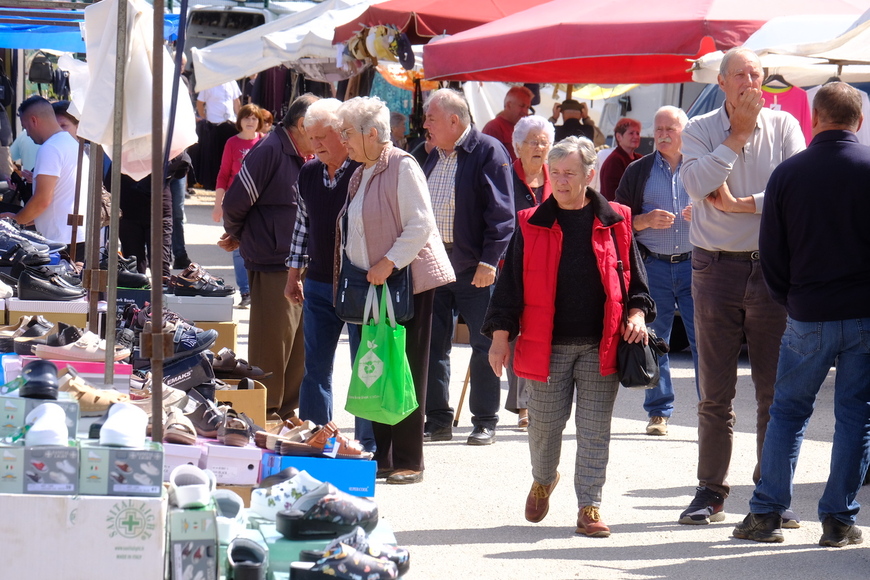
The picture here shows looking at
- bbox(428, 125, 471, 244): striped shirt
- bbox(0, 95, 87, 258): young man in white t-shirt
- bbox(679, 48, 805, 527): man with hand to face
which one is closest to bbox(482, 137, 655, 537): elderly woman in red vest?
bbox(679, 48, 805, 527): man with hand to face

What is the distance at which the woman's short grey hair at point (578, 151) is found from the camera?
16.4ft

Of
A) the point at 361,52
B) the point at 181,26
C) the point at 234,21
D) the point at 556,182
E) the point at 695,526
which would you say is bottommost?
the point at 695,526

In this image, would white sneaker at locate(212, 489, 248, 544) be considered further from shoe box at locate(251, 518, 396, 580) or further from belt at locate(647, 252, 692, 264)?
belt at locate(647, 252, 692, 264)

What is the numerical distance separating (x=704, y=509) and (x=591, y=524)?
0.63 m

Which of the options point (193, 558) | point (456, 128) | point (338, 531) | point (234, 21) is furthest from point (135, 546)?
point (234, 21)

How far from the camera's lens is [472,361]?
23.3 feet

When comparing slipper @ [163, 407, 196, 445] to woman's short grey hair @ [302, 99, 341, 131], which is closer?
slipper @ [163, 407, 196, 445]

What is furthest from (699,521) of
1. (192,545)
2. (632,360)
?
(192,545)

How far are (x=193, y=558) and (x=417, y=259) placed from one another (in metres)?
2.66

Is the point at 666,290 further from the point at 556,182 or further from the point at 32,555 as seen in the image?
the point at 32,555

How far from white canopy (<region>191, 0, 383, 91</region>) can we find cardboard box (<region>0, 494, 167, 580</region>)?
9.75m

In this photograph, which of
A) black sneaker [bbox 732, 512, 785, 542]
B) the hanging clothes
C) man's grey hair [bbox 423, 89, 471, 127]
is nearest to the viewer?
black sneaker [bbox 732, 512, 785, 542]

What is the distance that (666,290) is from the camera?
725 centimetres

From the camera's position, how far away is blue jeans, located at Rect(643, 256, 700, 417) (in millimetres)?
7164
